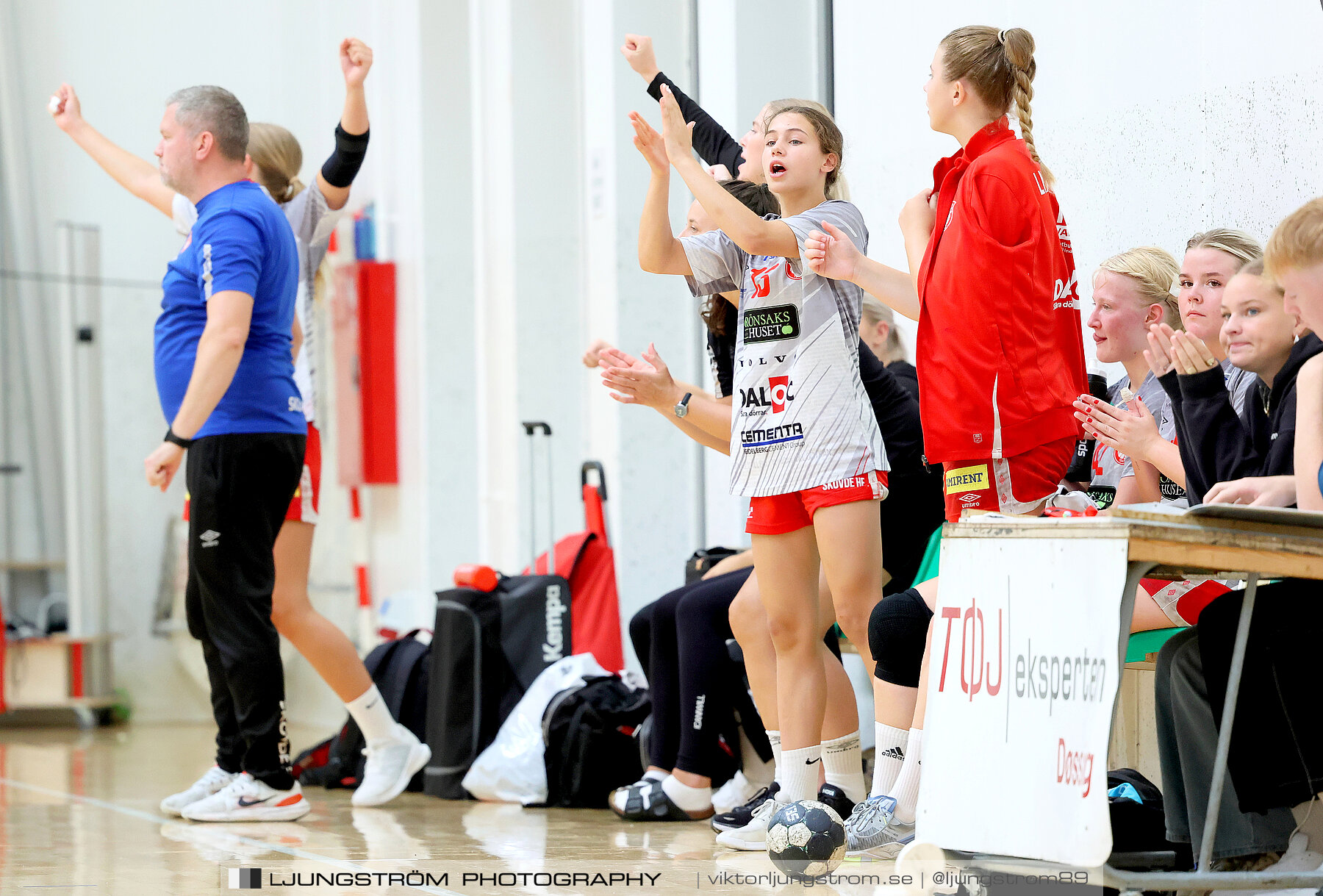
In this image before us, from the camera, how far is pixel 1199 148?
3.25m

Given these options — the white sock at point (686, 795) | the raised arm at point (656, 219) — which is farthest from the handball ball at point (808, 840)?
the raised arm at point (656, 219)

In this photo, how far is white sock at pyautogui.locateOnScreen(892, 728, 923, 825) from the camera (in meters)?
2.65

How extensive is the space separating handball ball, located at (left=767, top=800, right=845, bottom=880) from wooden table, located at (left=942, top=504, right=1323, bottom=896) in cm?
51

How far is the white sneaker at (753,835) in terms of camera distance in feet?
9.70

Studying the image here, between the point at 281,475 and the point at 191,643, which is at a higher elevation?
the point at 281,475

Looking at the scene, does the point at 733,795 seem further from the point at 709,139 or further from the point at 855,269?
the point at 709,139

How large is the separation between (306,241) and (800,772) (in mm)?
2190

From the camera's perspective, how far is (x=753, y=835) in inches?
117

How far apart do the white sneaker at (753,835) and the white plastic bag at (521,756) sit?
101 cm

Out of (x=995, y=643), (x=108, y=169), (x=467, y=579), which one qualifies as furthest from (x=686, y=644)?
(x=108, y=169)

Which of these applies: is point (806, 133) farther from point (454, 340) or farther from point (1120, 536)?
point (454, 340)

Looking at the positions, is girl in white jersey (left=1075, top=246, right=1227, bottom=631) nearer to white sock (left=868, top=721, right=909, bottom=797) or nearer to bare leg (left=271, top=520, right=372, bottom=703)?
white sock (left=868, top=721, right=909, bottom=797)

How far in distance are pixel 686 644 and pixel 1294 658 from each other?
1737 millimetres

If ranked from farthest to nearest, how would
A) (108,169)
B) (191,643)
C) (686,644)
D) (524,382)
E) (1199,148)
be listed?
1. (191,643)
2. (524,382)
3. (108,169)
4. (686,644)
5. (1199,148)
